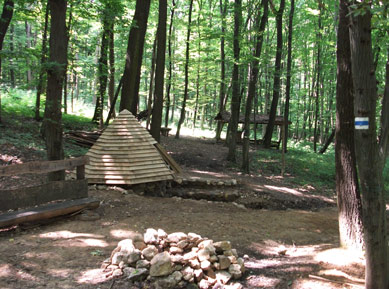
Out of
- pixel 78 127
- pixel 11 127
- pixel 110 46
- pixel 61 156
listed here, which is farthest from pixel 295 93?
pixel 61 156

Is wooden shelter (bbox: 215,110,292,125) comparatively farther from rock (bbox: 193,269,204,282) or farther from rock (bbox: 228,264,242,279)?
rock (bbox: 193,269,204,282)

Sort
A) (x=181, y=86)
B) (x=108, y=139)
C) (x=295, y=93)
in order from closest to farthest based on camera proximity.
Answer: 1. (x=108, y=139)
2. (x=181, y=86)
3. (x=295, y=93)

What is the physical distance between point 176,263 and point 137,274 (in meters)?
0.46

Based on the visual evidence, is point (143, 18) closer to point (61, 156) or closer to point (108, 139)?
point (108, 139)

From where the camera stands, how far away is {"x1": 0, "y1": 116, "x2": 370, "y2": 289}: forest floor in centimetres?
369

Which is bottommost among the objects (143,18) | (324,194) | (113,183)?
(324,194)

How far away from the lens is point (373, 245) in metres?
3.19

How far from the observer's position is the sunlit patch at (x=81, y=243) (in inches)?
183

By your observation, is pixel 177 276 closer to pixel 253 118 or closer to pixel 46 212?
pixel 46 212

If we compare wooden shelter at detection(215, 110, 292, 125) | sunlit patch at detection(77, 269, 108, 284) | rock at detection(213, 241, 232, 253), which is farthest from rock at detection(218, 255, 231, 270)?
wooden shelter at detection(215, 110, 292, 125)

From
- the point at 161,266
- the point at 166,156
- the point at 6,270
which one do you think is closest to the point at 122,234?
the point at 6,270

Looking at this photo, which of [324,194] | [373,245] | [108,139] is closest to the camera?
[373,245]

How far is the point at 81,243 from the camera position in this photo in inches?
187

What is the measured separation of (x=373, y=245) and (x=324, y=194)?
378 inches
